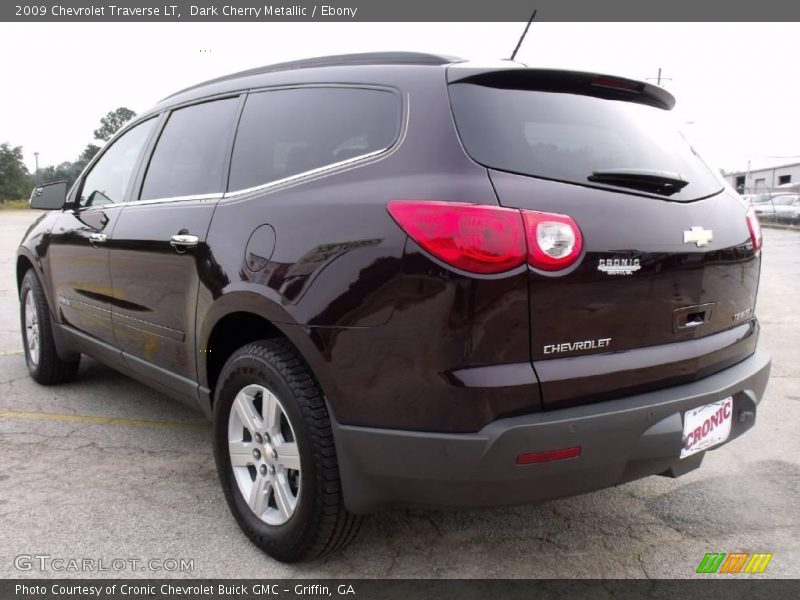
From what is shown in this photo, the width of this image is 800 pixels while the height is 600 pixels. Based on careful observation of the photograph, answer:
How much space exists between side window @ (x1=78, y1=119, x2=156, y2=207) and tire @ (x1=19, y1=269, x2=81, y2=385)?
0.87 m

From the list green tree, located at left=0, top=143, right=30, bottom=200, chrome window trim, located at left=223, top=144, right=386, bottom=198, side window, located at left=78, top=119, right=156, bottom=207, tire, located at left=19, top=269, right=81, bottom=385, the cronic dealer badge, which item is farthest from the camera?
green tree, located at left=0, top=143, right=30, bottom=200

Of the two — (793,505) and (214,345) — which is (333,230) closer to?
(214,345)

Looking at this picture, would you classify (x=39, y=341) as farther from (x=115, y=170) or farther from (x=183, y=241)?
(x=183, y=241)

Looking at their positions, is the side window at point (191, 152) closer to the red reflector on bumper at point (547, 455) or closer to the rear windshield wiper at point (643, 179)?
the rear windshield wiper at point (643, 179)

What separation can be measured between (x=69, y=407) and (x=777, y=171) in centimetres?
6905

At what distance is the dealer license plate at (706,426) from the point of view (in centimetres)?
224

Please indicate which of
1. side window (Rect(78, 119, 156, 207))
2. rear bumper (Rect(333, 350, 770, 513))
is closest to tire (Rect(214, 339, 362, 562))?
rear bumper (Rect(333, 350, 770, 513))

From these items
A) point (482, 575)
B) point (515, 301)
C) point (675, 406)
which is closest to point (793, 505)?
point (675, 406)

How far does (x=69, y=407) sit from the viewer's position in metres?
4.36

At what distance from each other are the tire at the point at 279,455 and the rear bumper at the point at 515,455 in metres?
0.11

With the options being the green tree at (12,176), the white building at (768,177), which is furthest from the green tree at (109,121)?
the white building at (768,177)

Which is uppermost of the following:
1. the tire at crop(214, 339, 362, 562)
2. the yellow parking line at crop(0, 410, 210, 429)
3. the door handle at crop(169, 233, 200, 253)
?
the door handle at crop(169, 233, 200, 253)

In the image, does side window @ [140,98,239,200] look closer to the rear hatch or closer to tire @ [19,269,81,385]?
the rear hatch

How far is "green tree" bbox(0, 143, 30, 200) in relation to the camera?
2381 inches
